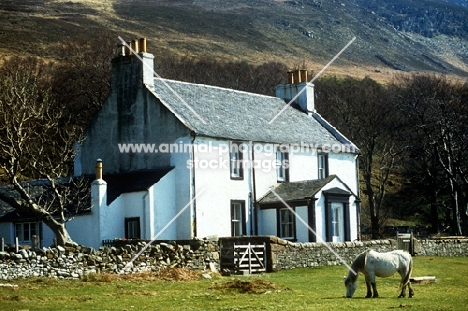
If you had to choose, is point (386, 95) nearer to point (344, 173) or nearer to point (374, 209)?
point (374, 209)

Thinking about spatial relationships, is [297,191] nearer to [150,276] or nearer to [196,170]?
[196,170]

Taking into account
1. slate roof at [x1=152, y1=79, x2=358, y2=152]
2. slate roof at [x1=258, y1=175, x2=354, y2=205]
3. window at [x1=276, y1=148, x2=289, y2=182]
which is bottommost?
slate roof at [x1=258, y1=175, x2=354, y2=205]

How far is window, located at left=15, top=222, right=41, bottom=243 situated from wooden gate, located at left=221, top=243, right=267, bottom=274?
12.0 m

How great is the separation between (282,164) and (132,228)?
33.7 feet

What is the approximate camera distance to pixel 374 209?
6500 cm

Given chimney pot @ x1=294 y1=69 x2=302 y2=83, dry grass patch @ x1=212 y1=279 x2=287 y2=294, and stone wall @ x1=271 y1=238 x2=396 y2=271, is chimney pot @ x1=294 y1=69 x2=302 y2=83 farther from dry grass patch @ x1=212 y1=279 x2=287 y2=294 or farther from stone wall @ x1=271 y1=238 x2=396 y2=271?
dry grass patch @ x1=212 y1=279 x2=287 y2=294

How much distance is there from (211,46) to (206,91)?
124 metres

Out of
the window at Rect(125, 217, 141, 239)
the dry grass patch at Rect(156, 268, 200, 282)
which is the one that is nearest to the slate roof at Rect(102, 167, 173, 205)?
the window at Rect(125, 217, 141, 239)

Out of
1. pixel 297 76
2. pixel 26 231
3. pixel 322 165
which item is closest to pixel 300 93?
pixel 297 76

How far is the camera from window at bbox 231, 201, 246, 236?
150 ft

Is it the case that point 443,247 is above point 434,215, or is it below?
below

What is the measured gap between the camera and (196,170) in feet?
142

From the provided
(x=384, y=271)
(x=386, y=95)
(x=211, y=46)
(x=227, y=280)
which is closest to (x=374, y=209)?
(x=227, y=280)

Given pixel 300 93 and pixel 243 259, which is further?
pixel 300 93
